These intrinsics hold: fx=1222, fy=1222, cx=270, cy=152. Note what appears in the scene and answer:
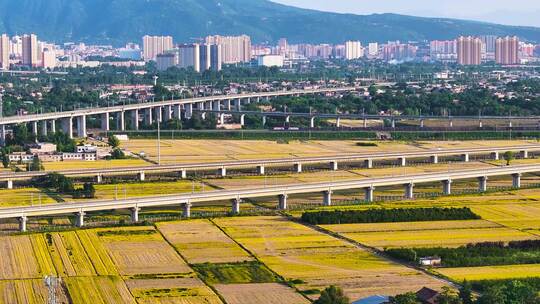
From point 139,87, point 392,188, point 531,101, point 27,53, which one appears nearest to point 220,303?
point 392,188

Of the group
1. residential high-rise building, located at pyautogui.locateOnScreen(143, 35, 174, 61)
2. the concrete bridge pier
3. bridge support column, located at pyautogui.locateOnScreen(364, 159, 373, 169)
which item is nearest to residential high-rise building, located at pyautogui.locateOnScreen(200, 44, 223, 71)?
residential high-rise building, located at pyautogui.locateOnScreen(143, 35, 174, 61)

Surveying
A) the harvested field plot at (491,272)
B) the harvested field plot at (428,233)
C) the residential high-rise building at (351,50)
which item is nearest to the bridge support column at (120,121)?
the harvested field plot at (428,233)

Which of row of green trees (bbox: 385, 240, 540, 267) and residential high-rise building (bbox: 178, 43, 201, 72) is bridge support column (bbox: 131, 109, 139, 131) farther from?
residential high-rise building (bbox: 178, 43, 201, 72)

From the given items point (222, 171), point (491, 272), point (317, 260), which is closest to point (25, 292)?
point (317, 260)

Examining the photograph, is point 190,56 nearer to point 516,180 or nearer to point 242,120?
point 242,120

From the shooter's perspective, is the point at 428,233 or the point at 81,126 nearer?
the point at 428,233

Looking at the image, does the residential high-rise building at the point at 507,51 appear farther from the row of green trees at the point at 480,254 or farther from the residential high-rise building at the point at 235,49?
the row of green trees at the point at 480,254

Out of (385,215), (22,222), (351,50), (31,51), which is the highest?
(351,50)
